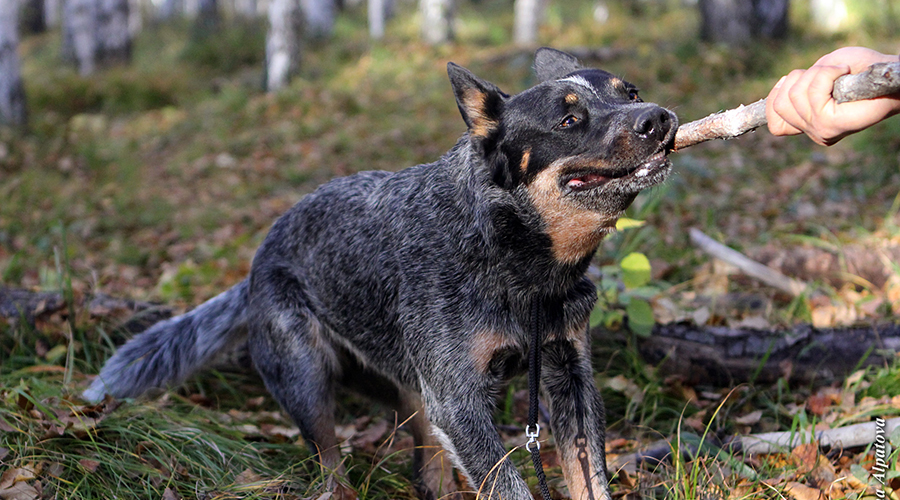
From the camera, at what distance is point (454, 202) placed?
308cm

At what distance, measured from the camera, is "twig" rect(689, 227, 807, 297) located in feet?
15.8

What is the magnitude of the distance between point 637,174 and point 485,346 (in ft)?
2.99

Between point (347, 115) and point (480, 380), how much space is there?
934 centimetres

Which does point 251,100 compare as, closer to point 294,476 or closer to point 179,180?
point 179,180

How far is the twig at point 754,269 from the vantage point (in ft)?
15.8

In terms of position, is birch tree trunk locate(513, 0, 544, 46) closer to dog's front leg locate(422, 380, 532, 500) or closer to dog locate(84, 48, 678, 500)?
dog locate(84, 48, 678, 500)

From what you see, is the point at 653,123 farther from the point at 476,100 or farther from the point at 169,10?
the point at 169,10

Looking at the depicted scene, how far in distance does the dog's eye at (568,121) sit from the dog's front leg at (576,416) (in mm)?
909

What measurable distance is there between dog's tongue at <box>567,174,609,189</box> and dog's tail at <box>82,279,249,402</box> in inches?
85.8

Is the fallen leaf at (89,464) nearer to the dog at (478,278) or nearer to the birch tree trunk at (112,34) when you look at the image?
the dog at (478,278)

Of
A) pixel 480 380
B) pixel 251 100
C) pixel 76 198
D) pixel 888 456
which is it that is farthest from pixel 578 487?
pixel 251 100

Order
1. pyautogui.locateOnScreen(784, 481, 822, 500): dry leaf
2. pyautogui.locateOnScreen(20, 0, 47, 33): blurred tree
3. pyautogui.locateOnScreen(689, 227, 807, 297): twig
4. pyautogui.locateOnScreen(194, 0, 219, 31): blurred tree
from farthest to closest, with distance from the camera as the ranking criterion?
pyautogui.locateOnScreen(20, 0, 47, 33): blurred tree → pyautogui.locateOnScreen(194, 0, 219, 31): blurred tree → pyautogui.locateOnScreen(689, 227, 807, 297): twig → pyautogui.locateOnScreen(784, 481, 822, 500): dry leaf

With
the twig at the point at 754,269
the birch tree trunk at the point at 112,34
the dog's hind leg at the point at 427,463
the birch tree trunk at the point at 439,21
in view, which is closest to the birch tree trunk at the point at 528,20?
the birch tree trunk at the point at 439,21

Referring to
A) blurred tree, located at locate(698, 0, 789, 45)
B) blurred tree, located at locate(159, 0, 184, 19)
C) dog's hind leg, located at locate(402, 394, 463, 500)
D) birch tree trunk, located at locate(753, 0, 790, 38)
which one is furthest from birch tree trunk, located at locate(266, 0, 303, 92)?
blurred tree, located at locate(159, 0, 184, 19)
